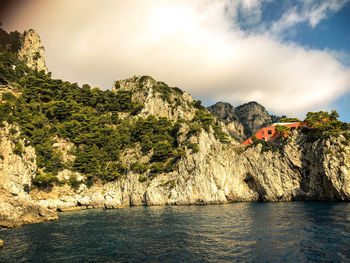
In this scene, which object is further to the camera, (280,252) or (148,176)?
(148,176)

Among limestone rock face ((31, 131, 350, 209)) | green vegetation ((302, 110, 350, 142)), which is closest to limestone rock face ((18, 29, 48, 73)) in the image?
limestone rock face ((31, 131, 350, 209))

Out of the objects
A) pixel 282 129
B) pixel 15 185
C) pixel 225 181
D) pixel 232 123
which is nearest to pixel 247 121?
pixel 232 123

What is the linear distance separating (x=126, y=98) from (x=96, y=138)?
3272cm

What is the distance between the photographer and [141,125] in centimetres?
8438

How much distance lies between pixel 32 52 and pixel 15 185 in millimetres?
111338

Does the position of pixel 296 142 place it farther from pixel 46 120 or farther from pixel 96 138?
pixel 46 120

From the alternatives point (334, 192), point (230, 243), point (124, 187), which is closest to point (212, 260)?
point (230, 243)

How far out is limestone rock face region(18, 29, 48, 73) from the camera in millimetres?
117125

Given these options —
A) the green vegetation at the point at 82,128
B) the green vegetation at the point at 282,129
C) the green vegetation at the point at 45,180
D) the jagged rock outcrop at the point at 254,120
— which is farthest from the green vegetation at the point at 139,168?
the jagged rock outcrop at the point at 254,120

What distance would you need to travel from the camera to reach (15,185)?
1565 inches

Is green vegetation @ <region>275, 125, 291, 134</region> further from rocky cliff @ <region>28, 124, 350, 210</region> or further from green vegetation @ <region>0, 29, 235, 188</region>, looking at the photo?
green vegetation @ <region>0, 29, 235, 188</region>

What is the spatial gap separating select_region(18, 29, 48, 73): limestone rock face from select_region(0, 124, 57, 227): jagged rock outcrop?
87.4 meters

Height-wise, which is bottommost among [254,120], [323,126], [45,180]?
[45,180]

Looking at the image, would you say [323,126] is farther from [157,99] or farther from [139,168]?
[157,99]
